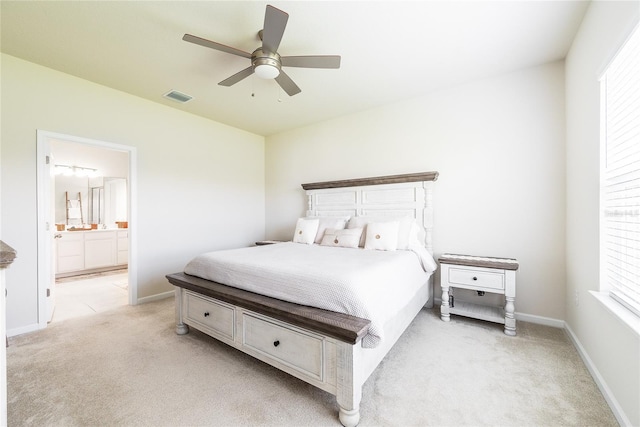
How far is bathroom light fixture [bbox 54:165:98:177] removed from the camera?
5.44 meters

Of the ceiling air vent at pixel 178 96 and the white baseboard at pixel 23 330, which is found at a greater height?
the ceiling air vent at pixel 178 96

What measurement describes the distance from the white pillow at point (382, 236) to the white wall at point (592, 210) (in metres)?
1.56

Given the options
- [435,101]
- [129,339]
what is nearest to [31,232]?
[129,339]

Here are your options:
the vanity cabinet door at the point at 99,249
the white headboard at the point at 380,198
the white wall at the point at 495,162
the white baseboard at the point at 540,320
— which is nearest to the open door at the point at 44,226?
the vanity cabinet door at the point at 99,249

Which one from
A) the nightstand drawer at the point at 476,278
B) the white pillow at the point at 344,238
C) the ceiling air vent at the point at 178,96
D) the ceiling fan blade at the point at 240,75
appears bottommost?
the nightstand drawer at the point at 476,278

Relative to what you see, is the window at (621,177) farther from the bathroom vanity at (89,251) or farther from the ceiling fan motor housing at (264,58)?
the bathroom vanity at (89,251)

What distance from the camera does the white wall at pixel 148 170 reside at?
2672 millimetres

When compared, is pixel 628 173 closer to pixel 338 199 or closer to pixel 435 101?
pixel 435 101

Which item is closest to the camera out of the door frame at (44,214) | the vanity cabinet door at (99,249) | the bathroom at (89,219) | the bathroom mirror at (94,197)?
the door frame at (44,214)

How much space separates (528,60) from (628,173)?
1.80 meters

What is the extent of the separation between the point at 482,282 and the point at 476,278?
6 centimetres

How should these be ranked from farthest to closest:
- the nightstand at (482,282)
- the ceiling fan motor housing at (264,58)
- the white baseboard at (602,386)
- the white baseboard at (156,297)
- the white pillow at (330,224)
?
the white pillow at (330,224), the white baseboard at (156,297), the nightstand at (482,282), the ceiling fan motor housing at (264,58), the white baseboard at (602,386)

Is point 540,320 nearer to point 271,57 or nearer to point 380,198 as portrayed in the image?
point 380,198

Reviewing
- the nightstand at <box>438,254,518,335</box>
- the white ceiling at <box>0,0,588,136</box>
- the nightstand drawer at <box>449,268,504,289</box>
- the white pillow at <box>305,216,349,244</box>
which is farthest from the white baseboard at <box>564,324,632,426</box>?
the white ceiling at <box>0,0,588,136</box>
